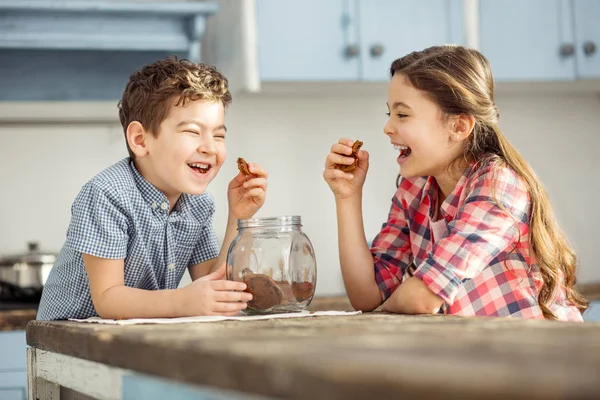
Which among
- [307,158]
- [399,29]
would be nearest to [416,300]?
[399,29]

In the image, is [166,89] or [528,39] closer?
[166,89]

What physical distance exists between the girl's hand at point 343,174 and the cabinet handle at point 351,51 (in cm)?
137

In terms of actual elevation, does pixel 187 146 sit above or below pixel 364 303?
above

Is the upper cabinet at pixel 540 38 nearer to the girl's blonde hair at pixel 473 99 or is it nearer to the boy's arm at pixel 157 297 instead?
the girl's blonde hair at pixel 473 99

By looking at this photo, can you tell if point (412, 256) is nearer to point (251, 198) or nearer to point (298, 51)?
point (251, 198)

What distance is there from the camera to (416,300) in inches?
52.2

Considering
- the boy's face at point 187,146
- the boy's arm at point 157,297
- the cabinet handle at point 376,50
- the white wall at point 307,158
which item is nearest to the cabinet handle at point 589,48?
the white wall at point 307,158

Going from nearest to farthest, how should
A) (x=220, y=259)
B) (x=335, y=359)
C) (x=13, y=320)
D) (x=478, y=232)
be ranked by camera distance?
(x=335, y=359) → (x=478, y=232) → (x=220, y=259) → (x=13, y=320)

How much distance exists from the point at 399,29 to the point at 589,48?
0.72 metres

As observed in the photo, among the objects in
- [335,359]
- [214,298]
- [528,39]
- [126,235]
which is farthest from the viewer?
[528,39]

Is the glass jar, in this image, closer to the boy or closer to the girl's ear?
the boy

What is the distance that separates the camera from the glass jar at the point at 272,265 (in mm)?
1307

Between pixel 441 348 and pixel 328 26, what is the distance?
8.00ft

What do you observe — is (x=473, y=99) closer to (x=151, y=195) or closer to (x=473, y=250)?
(x=473, y=250)
